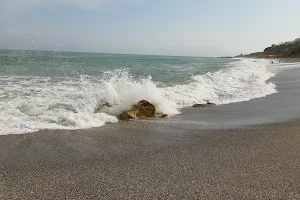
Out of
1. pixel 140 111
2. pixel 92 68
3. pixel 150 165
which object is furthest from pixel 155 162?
pixel 92 68

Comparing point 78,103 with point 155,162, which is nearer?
point 155,162

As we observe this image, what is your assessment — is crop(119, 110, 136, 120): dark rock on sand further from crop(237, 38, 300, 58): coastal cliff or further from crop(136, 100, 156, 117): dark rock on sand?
crop(237, 38, 300, 58): coastal cliff

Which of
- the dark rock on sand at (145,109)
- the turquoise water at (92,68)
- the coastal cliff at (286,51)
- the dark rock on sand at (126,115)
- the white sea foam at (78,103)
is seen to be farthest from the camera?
the coastal cliff at (286,51)

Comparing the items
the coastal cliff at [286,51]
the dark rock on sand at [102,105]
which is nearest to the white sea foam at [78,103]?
the dark rock on sand at [102,105]

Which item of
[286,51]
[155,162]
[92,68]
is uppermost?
[286,51]

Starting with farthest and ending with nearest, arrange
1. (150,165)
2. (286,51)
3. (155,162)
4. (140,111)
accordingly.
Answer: (286,51) → (140,111) → (155,162) → (150,165)

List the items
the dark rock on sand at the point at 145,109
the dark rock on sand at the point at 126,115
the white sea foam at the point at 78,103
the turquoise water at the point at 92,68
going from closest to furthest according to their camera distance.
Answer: the white sea foam at the point at 78,103 < the dark rock on sand at the point at 126,115 < the dark rock on sand at the point at 145,109 < the turquoise water at the point at 92,68

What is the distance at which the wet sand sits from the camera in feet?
10.4

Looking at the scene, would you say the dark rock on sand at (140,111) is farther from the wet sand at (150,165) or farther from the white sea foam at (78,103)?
the wet sand at (150,165)

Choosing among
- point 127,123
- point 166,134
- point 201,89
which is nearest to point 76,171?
point 166,134

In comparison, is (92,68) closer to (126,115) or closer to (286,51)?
(126,115)

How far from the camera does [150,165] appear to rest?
3.95 m

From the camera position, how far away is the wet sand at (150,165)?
3.18 metres

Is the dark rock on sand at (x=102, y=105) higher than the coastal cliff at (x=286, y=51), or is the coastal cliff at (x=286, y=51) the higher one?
the coastal cliff at (x=286, y=51)
